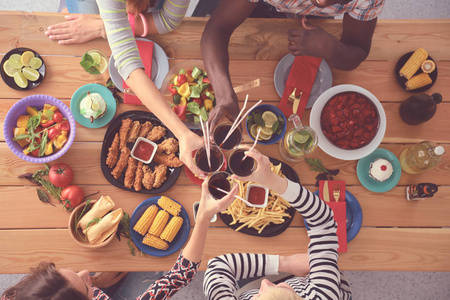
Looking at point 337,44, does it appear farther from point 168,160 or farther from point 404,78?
point 168,160

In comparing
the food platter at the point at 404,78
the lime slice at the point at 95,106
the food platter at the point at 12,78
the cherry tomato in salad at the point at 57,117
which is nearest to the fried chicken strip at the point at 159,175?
the lime slice at the point at 95,106

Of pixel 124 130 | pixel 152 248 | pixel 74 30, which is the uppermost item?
pixel 74 30

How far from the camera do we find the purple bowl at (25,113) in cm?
162

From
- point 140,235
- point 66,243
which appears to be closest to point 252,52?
point 140,235

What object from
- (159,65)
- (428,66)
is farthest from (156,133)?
(428,66)

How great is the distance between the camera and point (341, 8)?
1.67m

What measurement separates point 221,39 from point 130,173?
89 centimetres

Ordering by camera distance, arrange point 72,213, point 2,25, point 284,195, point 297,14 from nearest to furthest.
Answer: point 284,195
point 72,213
point 2,25
point 297,14

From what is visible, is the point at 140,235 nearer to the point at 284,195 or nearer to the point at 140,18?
the point at 284,195

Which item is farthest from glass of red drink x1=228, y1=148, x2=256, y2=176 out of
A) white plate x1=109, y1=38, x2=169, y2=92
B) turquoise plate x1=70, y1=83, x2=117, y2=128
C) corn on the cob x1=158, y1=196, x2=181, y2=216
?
→ turquoise plate x1=70, y1=83, x2=117, y2=128

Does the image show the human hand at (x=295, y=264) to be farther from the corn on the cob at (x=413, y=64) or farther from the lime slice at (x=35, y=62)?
the lime slice at (x=35, y=62)

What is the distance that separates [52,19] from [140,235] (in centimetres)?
134

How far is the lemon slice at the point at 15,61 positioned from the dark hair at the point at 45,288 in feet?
3.60

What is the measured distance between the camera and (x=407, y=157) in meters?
1.78
